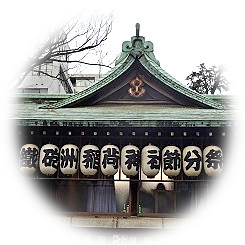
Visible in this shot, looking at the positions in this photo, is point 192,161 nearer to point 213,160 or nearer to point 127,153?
point 213,160

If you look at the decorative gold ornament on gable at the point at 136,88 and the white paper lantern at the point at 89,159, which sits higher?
the decorative gold ornament on gable at the point at 136,88

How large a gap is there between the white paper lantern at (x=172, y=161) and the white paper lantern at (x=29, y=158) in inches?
111

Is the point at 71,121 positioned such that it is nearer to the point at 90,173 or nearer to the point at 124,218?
the point at 90,173

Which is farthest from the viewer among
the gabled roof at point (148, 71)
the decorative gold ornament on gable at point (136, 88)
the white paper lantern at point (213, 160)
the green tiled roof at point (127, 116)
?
the decorative gold ornament on gable at point (136, 88)

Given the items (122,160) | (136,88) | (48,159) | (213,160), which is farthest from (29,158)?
(213,160)

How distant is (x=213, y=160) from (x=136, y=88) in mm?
2571

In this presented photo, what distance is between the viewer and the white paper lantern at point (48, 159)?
8969 millimetres

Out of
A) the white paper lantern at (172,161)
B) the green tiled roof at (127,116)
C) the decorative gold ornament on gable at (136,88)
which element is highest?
the decorative gold ornament on gable at (136,88)

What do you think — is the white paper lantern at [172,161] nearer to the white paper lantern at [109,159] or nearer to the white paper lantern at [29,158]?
the white paper lantern at [109,159]

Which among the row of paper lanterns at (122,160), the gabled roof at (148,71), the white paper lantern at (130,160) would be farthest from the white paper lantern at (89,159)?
the gabled roof at (148,71)

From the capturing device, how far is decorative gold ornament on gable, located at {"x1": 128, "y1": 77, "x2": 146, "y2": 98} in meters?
9.89

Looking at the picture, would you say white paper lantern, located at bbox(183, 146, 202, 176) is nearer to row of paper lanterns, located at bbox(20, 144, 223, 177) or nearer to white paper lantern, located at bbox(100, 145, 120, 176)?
row of paper lanterns, located at bbox(20, 144, 223, 177)

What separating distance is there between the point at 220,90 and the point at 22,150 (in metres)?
18.3

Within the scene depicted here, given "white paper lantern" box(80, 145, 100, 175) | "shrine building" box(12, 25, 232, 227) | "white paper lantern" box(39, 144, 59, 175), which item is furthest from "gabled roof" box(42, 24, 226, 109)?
"white paper lantern" box(80, 145, 100, 175)
